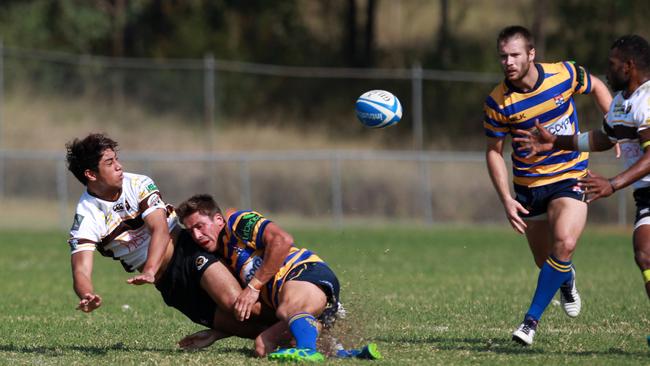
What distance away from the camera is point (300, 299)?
20.5 ft

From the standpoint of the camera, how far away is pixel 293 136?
2627cm

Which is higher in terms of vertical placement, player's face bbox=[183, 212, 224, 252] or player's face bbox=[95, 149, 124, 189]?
player's face bbox=[95, 149, 124, 189]

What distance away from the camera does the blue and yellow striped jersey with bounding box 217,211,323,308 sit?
639cm

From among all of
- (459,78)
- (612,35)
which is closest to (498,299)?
(459,78)

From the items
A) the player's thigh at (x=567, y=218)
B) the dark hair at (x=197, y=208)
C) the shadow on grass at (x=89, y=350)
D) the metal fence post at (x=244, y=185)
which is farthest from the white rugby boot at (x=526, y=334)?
the metal fence post at (x=244, y=185)

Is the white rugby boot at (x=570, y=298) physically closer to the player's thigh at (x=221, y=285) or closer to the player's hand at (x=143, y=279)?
the player's thigh at (x=221, y=285)

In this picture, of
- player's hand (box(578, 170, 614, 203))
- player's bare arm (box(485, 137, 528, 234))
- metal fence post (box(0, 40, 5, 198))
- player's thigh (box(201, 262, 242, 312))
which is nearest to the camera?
player's hand (box(578, 170, 614, 203))

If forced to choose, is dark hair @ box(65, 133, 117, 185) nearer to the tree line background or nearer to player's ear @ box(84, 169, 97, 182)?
player's ear @ box(84, 169, 97, 182)

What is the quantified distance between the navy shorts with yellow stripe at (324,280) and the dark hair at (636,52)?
229cm

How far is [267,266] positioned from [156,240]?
837mm

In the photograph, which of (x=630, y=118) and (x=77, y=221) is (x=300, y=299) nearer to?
(x=77, y=221)

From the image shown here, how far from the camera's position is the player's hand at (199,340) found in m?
6.90

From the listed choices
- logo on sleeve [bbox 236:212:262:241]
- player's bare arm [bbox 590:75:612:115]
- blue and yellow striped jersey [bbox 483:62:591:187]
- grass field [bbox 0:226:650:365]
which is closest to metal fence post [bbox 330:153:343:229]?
grass field [bbox 0:226:650:365]

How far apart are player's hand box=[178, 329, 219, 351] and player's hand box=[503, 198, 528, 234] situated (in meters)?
2.16
